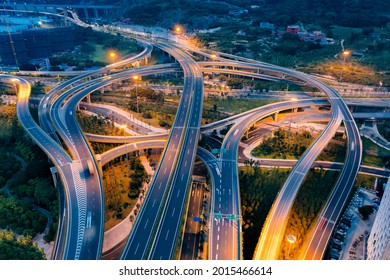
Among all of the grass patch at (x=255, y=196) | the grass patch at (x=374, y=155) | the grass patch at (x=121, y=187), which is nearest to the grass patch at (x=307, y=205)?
the grass patch at (x=255, y=196)

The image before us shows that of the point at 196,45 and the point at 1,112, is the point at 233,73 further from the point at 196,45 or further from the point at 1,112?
the point at 1,112

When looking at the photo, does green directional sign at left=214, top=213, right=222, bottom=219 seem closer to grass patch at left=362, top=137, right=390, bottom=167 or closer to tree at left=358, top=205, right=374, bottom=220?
tree at left=358, top=205, right=374, bottom=220

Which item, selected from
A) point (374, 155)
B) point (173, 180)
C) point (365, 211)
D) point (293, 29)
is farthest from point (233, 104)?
point (293, 29)

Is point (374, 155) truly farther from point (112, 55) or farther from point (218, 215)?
point (112, 55)

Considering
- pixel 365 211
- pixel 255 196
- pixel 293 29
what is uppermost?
pixel 293 29

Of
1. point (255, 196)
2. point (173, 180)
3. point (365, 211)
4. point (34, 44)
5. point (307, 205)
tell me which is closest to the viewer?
point (365, 211)

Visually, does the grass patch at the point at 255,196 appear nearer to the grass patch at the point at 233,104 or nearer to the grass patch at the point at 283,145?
the grass patch at the point at 283,145

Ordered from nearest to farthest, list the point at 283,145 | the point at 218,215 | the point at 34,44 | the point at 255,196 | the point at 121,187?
the point at 218,215
the point at 255,196
the point at 121,187
the point at 283,145
the point at 34,44

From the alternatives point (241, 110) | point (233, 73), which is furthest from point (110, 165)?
point (233, 73)

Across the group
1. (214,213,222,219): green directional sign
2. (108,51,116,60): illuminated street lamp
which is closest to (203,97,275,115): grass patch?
(214,213,222,219): green directional sign

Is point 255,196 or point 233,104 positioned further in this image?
point 233,104
